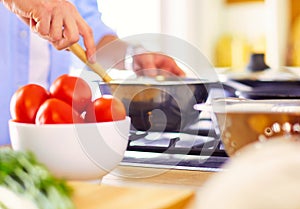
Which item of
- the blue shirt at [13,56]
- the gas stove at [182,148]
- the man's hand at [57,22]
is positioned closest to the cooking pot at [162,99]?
the gas stove at [182,148]

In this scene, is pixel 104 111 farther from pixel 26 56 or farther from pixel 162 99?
pixel 26 56

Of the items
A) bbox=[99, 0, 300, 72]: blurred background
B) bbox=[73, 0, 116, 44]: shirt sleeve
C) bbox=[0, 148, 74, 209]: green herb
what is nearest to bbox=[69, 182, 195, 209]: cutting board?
bbox=[0, 148, 74, 209]: green herb

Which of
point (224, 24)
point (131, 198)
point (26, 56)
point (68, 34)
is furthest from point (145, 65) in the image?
point (224, 24)

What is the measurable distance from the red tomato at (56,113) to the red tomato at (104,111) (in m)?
0.02

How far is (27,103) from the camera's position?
65cm

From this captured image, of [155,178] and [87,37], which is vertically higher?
[87,37]

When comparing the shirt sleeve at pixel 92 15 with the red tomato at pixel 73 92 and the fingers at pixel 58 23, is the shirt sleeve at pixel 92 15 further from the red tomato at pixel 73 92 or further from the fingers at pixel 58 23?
the red tomato at pixel 73 92

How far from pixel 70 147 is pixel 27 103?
0.32ft

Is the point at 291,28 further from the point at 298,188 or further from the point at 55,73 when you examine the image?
the point at 298,188

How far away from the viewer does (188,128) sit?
0.71 meters

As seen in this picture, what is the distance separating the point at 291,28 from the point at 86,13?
1.22m

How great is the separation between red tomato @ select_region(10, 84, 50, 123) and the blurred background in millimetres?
1636

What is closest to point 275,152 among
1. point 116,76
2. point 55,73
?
point 116,76

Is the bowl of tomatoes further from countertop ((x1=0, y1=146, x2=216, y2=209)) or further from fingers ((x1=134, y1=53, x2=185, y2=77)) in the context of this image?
fingers ((x1=134, y1=53, x2=185, y2=77))
